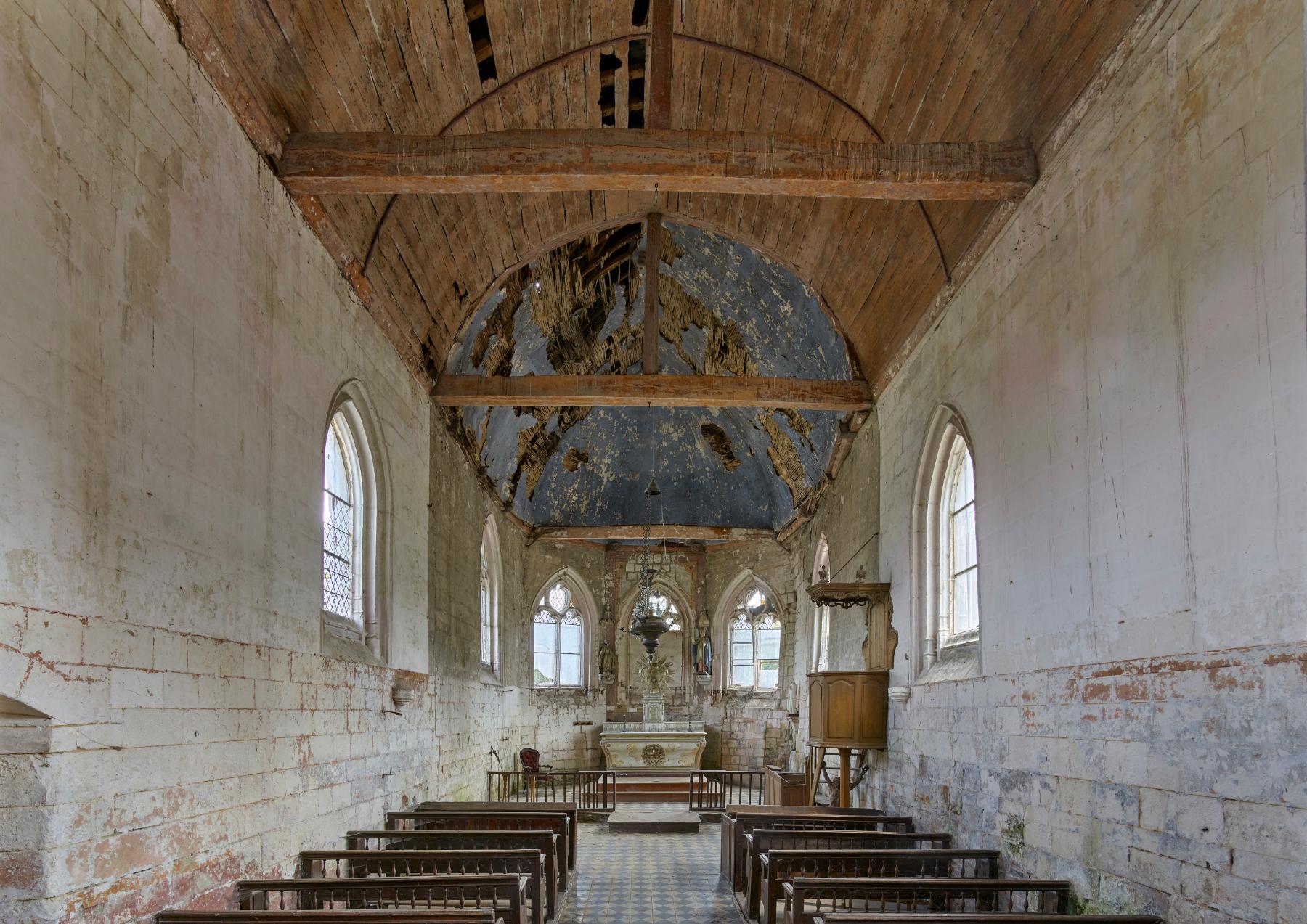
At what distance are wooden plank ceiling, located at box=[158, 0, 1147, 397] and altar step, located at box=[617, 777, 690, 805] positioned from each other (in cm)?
877

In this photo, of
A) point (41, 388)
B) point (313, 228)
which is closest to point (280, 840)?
point (41, 388)

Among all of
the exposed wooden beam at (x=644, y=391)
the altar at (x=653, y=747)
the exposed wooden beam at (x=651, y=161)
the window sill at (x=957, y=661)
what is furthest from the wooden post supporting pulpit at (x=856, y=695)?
the altar at (x=653, y=747)

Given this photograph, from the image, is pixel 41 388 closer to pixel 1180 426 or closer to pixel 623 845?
pixel 1180 426

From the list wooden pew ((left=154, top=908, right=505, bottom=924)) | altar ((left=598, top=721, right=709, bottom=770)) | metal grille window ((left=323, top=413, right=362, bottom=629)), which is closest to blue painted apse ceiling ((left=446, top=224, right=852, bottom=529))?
metal grille window ((left=323, top=413, right=362, bottom=629))

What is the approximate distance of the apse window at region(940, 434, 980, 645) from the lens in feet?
32.6

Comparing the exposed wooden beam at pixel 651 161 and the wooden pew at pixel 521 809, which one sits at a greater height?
the exposed wooden beam at pixel 651 161

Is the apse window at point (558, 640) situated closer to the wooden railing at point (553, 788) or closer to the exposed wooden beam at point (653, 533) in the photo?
the exposed wooden beam at point (653, 533)

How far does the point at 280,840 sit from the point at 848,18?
295 inches

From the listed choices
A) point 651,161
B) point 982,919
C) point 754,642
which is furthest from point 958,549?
point 754,642

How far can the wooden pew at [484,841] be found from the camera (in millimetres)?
8148

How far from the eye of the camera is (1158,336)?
5.64m

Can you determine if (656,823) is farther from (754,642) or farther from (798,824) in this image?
(754,642)

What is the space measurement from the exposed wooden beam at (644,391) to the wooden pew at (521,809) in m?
4.38

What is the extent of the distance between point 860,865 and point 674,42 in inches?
289
